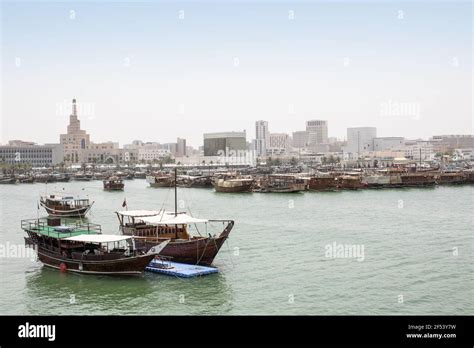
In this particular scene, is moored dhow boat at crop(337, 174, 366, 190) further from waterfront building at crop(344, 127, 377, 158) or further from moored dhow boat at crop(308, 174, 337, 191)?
waterfront building at crop(344, 127, 377, 158)

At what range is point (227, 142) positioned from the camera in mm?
120875

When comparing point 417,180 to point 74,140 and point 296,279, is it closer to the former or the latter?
point 296,279

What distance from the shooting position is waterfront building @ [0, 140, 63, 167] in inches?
4545

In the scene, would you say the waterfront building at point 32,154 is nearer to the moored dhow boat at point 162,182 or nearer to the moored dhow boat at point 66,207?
the moored dhow boat at point 162,182

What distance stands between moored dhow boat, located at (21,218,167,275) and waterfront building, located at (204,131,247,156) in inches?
3999

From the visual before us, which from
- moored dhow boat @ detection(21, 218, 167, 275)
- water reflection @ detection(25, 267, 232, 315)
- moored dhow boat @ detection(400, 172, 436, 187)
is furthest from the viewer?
moored dhow boat @ detection(400, 172, 436, 187)

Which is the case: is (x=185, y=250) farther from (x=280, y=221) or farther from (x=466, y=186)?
(x=466, y=186)

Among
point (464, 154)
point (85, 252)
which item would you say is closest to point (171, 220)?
point (85, 252)

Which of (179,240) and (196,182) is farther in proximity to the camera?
(196,182)

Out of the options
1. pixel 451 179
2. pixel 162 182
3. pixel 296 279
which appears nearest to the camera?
pixel 296 279

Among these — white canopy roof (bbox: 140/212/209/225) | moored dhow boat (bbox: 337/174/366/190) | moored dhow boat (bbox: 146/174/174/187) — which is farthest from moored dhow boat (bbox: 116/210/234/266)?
moored dhow boat (bbox: 146/174/174/187)

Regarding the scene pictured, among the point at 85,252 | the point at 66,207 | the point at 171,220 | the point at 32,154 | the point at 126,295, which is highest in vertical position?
the point at 32,154

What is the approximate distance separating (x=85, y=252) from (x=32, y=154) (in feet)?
360

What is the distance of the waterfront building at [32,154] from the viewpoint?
11544cm
